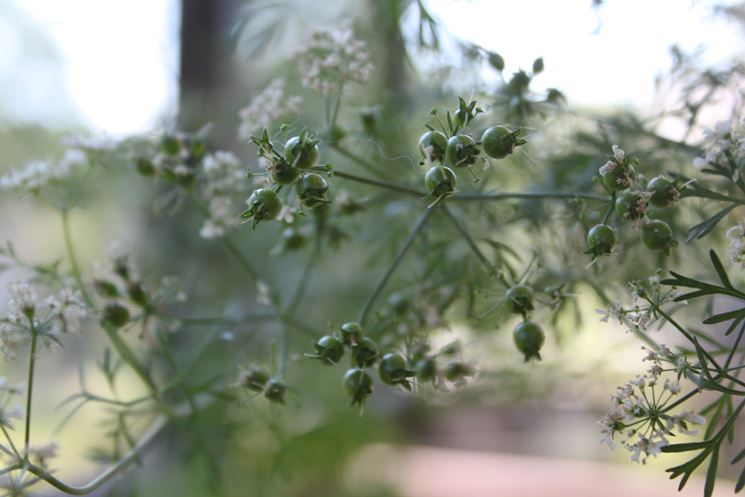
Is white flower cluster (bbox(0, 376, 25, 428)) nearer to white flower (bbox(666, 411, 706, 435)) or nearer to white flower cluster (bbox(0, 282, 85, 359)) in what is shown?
white flower cluster (bbox(0, 282, 85, 359))

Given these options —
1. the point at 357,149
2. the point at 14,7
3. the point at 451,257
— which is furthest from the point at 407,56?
the point at 14,7

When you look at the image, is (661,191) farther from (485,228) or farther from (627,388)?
(485,228)

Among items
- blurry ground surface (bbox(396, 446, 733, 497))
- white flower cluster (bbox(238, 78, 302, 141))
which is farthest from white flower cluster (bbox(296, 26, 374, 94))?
blurry ground surface (bbox(396, 446, 733, 497))

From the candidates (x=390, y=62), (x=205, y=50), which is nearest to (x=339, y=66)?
(x=390, y=62)

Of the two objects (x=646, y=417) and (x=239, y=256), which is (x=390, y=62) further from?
(x=646, y=417)

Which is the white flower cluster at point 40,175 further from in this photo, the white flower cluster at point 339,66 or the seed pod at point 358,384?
the seed pod at point 358,384

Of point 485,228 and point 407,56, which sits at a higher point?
point 407,56

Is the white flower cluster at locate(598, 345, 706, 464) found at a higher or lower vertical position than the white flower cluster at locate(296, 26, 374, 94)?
lower
